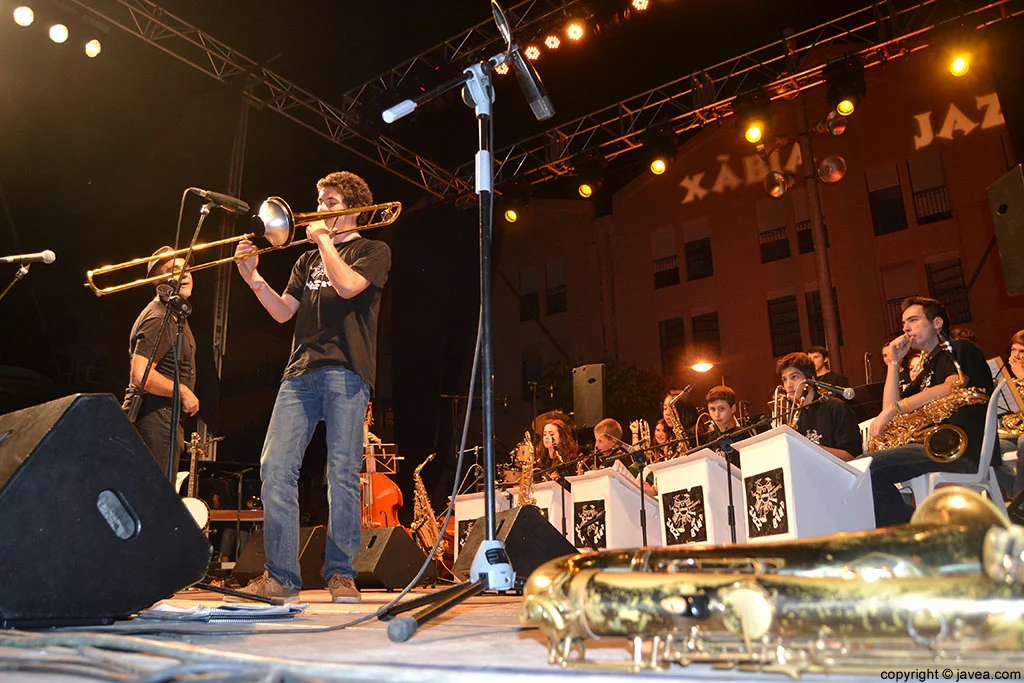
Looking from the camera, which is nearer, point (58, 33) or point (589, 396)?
point (58, 33)

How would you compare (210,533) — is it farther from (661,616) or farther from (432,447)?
(661,616)

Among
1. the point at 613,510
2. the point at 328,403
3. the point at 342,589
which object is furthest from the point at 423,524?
the point at 328,403

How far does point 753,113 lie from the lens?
10.1 meters

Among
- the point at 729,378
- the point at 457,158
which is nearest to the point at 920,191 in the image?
the point at 729,378

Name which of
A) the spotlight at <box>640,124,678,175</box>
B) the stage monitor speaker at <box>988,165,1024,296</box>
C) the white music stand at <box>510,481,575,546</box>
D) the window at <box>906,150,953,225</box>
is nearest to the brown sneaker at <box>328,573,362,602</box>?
the white music stand at <box>510,481,575,546</box>

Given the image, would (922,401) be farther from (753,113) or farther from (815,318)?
(815,318)

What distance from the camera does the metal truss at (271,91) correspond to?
8.65 meters

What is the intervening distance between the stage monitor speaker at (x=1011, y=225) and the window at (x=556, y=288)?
1422 cm

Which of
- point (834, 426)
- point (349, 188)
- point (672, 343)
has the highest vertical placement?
point (672, 343)

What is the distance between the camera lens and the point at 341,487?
329 cm

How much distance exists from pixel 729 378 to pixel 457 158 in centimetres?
823

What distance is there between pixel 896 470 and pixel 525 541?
2.42m

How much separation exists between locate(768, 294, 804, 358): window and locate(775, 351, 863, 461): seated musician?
1054 centimetres

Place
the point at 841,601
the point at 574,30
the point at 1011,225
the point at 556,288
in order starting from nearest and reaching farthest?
the point at 841,601, the point at 1011,225, the point at 574,30, the point at 556,288
